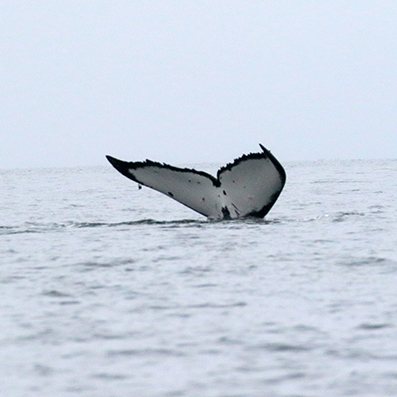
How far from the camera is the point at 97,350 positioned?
205 inches

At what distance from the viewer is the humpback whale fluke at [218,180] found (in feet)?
31.7

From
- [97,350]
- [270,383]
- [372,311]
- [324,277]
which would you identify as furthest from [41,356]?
A: [324,277]

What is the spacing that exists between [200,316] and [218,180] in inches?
158

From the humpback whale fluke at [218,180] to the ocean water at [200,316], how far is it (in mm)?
579

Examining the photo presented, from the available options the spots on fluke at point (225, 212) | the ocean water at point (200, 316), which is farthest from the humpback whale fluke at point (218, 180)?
the ocean water at point (200, 316)

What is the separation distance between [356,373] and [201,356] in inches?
37.1

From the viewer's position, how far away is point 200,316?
6141 mm

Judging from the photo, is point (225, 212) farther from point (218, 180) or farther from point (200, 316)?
point (200, 316)

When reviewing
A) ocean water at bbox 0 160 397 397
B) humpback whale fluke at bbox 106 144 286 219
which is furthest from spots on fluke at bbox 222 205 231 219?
humpback whale fluke at bbox 106 144 286 219

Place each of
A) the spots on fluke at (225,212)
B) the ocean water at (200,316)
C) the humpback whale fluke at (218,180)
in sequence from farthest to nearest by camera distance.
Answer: the spots on fluke at (225,212) → the humpback whale fluke at (218,180) → the ocean water at (200,316)

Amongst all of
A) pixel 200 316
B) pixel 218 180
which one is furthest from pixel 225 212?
pixel 200 316

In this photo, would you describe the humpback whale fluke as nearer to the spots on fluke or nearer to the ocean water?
the spots on fluke

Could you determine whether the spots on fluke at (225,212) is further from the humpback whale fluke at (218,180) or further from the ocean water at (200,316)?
the humpback whale fluke at (218,180)

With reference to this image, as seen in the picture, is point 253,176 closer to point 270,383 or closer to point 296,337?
point 296,337
